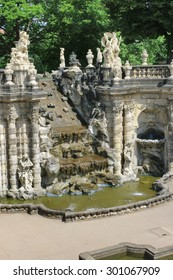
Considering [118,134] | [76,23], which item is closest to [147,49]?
[76,23]

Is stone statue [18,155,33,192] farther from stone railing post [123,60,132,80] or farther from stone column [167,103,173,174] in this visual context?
stone column [167,103,173,174]

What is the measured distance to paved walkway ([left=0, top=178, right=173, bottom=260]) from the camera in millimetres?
16562

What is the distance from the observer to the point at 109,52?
90.2 feet

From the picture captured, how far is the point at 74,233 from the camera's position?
18.3 m

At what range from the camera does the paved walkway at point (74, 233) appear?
1656cm

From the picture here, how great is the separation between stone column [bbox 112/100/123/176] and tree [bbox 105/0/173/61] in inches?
432

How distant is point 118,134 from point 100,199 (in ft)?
18.5

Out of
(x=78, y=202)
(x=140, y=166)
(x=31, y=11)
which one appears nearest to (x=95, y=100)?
(x=140, y=166)

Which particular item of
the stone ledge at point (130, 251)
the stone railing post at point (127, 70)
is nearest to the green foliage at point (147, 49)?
the stone railing post at point (127, 70)

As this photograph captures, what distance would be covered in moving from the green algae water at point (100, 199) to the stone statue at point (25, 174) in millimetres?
816

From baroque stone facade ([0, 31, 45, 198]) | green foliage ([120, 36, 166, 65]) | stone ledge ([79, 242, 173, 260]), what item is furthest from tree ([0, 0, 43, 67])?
stone ledge ([79, 242, 173, 260])
